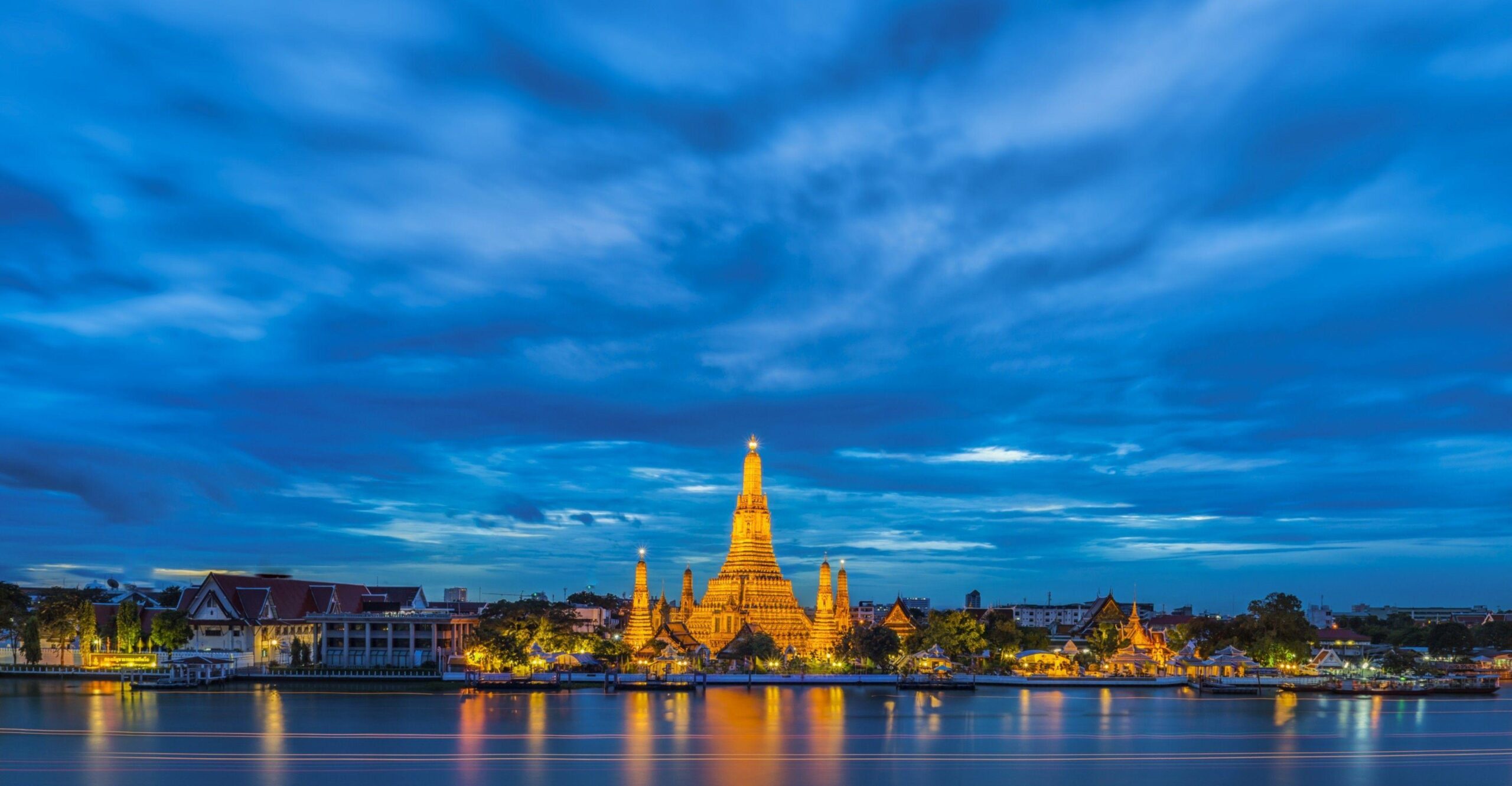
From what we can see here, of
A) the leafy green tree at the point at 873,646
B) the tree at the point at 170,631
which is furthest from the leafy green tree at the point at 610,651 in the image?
the tree at the point at 170,631

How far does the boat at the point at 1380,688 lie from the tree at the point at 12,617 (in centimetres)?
8510

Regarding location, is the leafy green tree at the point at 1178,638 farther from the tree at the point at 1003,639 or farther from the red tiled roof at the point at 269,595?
the red tiled roof at the point at 269,595

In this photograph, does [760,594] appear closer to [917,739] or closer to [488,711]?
[488,711]

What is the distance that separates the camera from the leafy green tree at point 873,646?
7819cm

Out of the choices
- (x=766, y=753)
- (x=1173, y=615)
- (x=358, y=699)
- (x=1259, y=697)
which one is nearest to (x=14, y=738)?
(x=358, y=699)

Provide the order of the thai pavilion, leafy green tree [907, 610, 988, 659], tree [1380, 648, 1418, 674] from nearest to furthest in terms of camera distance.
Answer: tree [1380, 648, 1418, 674] → leafy green tree [907, 610, 988, 659] → the thai pavilion

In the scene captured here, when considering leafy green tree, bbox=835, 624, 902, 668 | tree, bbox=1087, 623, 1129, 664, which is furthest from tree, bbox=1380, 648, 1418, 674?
leafy green tree, bbox=835, 624, 902, 668

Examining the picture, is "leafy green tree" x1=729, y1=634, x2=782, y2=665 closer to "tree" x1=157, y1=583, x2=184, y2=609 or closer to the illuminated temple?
the illuminated temple

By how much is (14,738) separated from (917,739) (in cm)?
3339

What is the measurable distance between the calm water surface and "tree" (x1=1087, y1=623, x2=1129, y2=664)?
20025 mm

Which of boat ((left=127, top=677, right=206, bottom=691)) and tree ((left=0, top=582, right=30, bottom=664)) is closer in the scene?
boat ((left=127, top=677, right=206, bottom=691))

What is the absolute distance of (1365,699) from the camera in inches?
2788

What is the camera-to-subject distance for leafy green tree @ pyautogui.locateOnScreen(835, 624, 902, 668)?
257 ft

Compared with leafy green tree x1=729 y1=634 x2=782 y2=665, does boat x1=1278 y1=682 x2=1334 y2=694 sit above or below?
below
